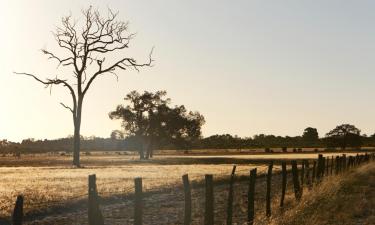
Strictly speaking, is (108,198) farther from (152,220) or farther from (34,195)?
(152,220)

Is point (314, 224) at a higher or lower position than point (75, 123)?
lower

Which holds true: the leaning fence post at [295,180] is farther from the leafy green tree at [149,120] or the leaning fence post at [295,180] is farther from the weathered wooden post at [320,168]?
the leafy green tree at [149,120]

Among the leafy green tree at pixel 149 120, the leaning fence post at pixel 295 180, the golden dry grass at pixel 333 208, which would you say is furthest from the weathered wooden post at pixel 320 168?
the leafy green tree at pixel 149 120

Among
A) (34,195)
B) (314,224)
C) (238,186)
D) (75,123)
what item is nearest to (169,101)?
(75,123)

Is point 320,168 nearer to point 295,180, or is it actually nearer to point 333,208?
point 295,180

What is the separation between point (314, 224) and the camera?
16516mm

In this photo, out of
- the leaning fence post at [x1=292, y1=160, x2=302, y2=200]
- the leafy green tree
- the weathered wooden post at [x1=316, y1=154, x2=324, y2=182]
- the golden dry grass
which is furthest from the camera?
the leafy green tree

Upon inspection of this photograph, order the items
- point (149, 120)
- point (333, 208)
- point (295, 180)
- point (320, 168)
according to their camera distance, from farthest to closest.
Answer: point (149, 120) < point (320, 168) < point (295, 180) < point (333, 208)

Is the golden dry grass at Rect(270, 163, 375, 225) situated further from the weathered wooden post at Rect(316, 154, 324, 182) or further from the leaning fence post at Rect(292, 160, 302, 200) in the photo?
the weathered wooden post at Rect(316, 154, 324, 182)

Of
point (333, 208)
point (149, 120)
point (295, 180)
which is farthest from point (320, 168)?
point (149, 120)

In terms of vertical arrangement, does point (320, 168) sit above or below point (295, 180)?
above

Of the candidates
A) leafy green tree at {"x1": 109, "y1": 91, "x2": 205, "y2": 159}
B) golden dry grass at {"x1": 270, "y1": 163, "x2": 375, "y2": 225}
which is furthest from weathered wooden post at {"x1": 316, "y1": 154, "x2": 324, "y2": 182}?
leafy green tree at {"x1": 109, "y1": 91, "x2": 205, "y2": 159}

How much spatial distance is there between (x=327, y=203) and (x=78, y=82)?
43.6m

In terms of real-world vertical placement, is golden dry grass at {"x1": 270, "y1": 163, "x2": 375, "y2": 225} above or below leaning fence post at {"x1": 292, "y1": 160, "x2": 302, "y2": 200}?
below
